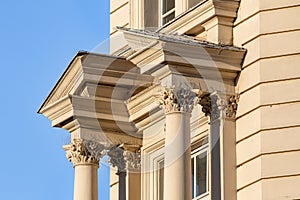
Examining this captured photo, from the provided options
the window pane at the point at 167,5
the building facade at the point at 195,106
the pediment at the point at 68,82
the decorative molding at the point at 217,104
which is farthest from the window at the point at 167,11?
the decorative molding at the point at 217,104

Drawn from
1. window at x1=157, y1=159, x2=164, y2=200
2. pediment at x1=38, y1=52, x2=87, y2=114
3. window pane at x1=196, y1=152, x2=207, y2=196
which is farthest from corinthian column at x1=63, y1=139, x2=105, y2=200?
window pane at x1=196, y1=152, x2=207, y2=196

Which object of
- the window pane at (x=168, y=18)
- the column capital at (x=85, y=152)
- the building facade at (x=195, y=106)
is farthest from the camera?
the window pane at (x=168, y=18)

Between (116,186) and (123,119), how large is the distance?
141 centimetres

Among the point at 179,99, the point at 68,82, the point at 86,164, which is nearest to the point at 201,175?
the point at 179,99

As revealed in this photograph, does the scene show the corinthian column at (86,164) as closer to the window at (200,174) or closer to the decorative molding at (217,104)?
the window at (200,174)

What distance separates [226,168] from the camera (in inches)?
1241

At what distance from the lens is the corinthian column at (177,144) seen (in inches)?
1226

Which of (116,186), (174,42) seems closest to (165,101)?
(174,42)

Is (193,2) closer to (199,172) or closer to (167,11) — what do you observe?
(167,11)

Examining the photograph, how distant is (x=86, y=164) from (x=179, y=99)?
9.24ft

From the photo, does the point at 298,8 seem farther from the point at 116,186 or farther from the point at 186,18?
the point at 116,186

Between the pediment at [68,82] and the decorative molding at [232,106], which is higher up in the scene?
the pediment at [68,82]

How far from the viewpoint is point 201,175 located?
107 ft

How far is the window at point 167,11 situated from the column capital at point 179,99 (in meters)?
3.01
